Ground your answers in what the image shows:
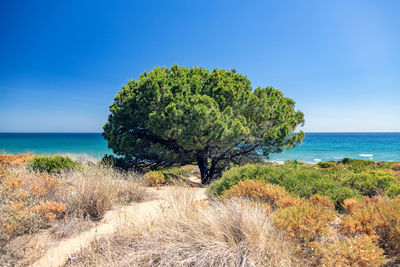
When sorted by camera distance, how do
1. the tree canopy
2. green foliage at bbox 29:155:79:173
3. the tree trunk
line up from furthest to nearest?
the tree trunk < the tree canopy < green foliage at bbox 29:155:79:173

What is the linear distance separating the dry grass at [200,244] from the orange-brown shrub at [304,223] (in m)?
0.16

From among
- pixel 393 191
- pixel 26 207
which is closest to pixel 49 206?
pixel 26 207

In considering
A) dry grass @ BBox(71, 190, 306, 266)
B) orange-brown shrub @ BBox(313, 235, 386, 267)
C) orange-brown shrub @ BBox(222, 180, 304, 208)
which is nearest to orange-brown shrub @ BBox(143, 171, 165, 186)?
orange-brown shrub @ BBox(222, 180, 304, 208)

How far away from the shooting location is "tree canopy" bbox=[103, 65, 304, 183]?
27.0 ft

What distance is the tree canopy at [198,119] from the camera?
27.0 feet

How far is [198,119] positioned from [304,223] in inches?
217

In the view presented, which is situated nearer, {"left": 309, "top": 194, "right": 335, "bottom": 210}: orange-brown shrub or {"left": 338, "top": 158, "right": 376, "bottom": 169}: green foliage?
{"left": 309, "top": 194, "right": 335, "bottom": 210}: orange-brown shrub

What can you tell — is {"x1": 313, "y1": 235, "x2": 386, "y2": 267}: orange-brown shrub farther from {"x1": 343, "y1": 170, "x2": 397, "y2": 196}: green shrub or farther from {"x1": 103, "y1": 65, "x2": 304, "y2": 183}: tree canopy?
{"x1": 103, "y1": 65, "x2": 304, "y2": 183}: tree canopy

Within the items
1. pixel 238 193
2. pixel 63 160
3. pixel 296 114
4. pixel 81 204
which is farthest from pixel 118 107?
pixel 296 114

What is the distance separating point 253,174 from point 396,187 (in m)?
3.47

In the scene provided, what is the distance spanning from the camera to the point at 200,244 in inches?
108

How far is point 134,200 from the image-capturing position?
579cm

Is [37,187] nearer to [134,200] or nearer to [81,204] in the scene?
[81,204]

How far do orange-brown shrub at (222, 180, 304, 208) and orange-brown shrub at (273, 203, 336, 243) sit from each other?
0.71 meters
